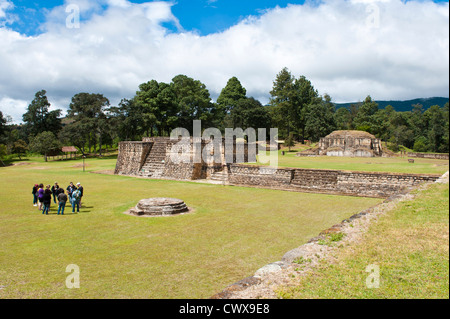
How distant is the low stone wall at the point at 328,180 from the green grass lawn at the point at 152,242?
3.37ft

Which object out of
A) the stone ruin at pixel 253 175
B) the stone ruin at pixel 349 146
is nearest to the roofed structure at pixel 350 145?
the stone ruin at pixel 349 146

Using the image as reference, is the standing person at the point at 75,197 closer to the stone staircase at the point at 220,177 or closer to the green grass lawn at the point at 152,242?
the green grass lawn at the point at 152,242

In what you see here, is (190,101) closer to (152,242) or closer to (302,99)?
(302,99)

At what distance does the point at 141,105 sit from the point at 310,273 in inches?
1500

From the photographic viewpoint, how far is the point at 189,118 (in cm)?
4494

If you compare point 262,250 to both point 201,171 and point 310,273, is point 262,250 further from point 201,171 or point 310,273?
point 201,171

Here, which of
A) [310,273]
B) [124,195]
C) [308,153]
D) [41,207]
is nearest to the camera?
[310,273]

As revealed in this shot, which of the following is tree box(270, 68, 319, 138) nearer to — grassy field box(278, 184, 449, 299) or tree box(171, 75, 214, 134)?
tree box(171, 75, 214, 134)

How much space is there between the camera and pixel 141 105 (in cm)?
3959

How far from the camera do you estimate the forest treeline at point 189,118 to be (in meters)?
39.3

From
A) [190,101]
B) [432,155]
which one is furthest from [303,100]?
[432,155]

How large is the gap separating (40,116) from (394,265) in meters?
54.4
